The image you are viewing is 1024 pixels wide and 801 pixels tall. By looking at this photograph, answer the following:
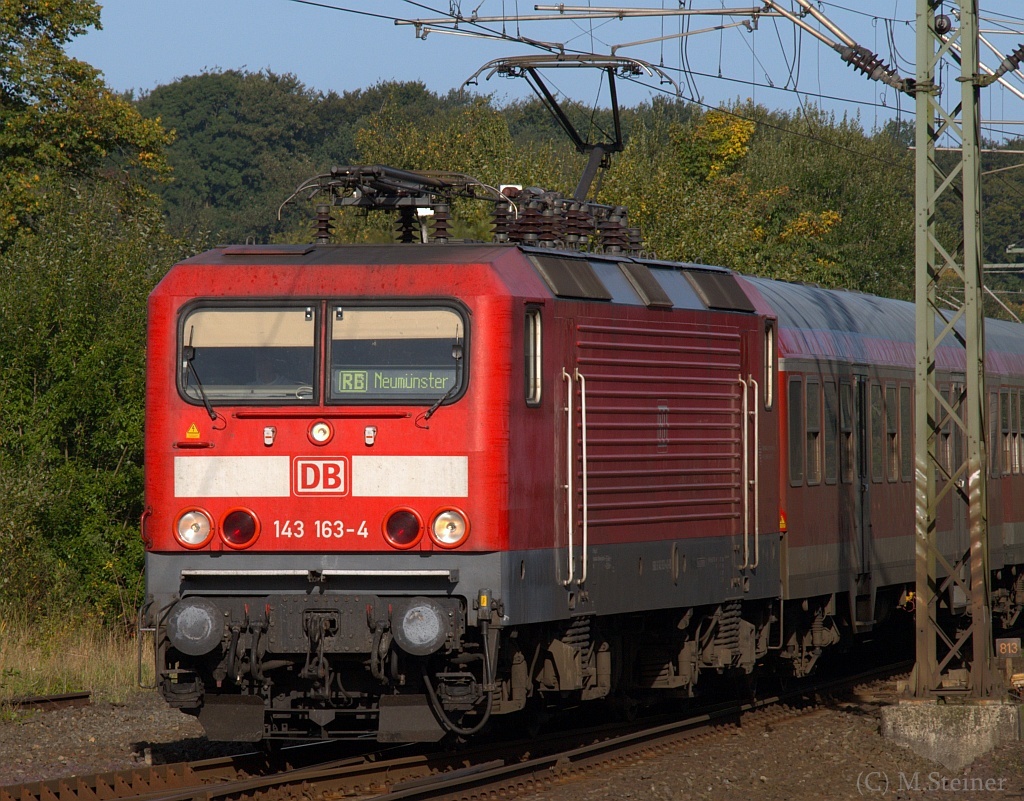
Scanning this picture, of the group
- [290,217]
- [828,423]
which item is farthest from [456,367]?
[290,217]

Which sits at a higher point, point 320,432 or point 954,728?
point 320,432

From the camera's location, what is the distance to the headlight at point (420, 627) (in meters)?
9.60

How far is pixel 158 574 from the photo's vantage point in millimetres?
10164

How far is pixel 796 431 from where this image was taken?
14336mm

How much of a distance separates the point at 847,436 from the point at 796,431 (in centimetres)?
165

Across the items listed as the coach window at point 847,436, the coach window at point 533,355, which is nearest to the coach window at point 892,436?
the coach window at point 847,436

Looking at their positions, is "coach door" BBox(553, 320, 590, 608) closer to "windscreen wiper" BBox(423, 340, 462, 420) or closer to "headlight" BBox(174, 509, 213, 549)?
"windscreen wiper" BBox(423, 340, 462, 420)

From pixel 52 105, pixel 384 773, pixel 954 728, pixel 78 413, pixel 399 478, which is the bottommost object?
pixel 384 773

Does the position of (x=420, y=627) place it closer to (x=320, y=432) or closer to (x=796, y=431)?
(x=320, y=432)

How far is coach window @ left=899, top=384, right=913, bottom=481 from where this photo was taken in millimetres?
17141

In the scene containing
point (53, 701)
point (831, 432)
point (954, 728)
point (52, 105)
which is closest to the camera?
point (954, 728)

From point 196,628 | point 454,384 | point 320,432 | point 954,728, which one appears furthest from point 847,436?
point 196,628

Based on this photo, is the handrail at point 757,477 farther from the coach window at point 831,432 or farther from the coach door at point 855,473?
the coach door at point 855,473

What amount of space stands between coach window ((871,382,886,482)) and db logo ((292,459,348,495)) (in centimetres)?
778
